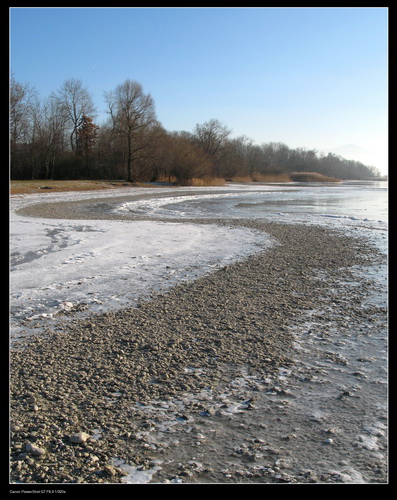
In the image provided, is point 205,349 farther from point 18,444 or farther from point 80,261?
point 80,261

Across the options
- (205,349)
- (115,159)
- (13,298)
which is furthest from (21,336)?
(115,159)

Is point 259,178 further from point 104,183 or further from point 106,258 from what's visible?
point 106,258

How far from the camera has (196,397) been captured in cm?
362

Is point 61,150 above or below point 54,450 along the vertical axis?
above

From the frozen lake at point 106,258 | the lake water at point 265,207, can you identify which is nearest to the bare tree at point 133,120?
the lake water at point 265,207

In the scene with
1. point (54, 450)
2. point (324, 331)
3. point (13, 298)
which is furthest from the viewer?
point (13, 298)

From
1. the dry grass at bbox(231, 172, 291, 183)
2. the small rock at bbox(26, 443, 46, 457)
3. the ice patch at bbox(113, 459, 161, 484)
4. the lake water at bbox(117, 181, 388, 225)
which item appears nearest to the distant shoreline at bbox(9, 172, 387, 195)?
the dry grass at bbox(231, 172, 291, 183)

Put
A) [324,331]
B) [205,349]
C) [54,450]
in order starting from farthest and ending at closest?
[324,331], [205,349], [54,450]

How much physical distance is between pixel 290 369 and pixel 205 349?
0.93m

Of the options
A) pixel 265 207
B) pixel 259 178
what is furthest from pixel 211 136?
pixel 265 207

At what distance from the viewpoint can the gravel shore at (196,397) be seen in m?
2.73

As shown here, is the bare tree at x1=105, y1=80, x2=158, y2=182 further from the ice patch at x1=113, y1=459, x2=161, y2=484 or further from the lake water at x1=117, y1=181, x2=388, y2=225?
the ice patch at x1=113, y1=459, x2=161, y2=484

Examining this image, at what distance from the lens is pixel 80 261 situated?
873 centimetres

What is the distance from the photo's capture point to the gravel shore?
2.73 meters
